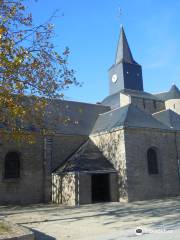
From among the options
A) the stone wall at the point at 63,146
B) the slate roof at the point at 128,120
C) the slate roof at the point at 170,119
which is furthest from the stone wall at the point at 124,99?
the stone wall at the point at 63,146

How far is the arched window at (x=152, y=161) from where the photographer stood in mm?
21281

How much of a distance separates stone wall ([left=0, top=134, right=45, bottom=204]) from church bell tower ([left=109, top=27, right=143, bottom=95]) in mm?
16521

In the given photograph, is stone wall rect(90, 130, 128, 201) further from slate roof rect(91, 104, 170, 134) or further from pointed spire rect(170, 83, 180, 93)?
pointed spire rect(170, 83, 180, 93)

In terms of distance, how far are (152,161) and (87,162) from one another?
4915mm

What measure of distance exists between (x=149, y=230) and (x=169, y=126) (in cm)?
1538

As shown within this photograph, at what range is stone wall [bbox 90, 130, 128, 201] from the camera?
64.2 ft

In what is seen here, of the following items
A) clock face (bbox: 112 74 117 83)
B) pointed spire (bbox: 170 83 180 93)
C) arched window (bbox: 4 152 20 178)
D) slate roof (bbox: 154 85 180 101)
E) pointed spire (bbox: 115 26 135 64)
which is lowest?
arched window (bbox: 4 152 20 178)

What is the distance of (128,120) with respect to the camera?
21.0 metres

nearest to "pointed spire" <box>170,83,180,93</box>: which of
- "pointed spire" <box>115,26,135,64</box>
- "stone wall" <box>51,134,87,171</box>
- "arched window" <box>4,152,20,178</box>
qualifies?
"pointed spire" <box>115,26,135,64</box>

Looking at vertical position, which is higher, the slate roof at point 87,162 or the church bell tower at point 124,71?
the church bell tower at point 124,71

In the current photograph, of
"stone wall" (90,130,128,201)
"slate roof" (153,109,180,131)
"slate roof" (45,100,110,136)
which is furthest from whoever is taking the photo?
"slate roof" (153,109,180,131)

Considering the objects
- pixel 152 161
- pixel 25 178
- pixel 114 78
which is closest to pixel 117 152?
pixel 152 161

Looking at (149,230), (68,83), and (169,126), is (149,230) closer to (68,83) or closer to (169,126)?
(68,83)

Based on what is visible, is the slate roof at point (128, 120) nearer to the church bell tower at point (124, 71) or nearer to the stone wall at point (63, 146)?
the stone wall at point (63, 146)
